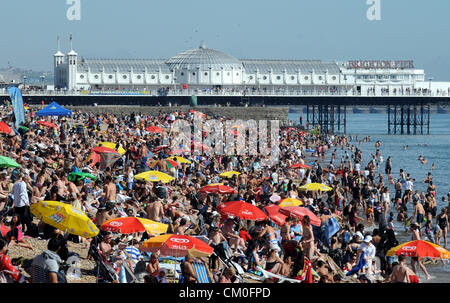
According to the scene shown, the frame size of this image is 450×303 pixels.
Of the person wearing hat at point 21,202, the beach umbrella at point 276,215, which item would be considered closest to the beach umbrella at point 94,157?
the beach umbrella at point 276,215

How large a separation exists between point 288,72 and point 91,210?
280ft

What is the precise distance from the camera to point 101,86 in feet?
306

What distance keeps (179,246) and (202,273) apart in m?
0.54

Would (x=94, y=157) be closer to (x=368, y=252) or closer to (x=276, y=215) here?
(x=276, y=215)

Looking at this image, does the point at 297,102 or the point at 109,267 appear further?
the point at 297,102

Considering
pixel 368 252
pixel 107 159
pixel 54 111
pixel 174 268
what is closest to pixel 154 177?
pixel 107 159

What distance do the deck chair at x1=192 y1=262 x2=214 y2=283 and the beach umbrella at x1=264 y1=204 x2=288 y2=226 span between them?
4342 millimetres

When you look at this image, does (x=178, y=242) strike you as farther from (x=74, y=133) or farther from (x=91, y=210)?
(x=74, y=133)

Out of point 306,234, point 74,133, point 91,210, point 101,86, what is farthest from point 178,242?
point 101,86

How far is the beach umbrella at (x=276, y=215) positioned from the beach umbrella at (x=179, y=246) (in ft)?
13.4

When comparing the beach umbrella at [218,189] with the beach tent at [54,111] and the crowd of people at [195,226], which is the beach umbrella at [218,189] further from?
the beach tent at [54,111]

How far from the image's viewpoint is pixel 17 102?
24.5m

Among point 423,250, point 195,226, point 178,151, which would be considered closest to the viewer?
point 423,250
